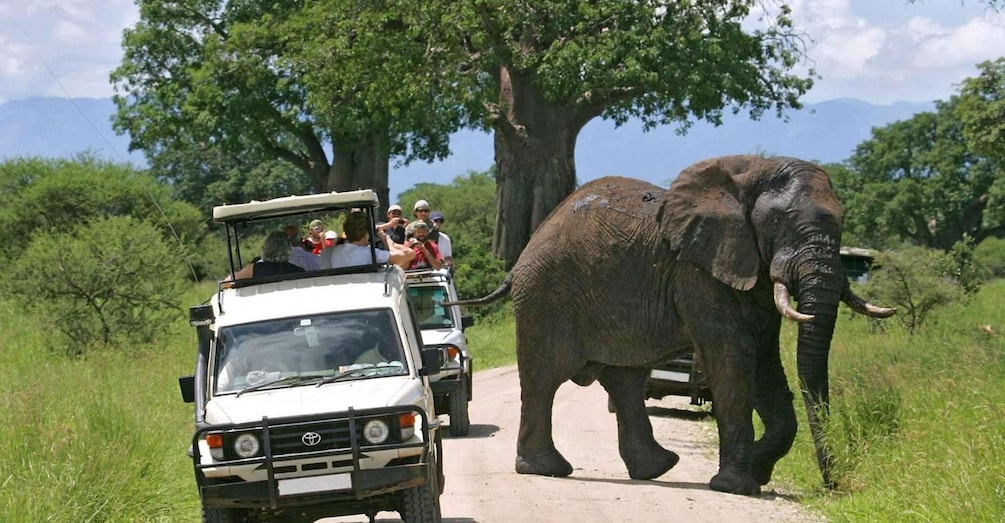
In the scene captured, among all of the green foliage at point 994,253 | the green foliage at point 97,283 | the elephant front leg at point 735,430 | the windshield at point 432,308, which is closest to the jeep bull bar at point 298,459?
the elephant front leg at point 735,430

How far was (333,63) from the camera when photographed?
37000 millimetres

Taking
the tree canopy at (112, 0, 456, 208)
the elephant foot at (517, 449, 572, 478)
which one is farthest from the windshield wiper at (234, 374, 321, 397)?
the tree canopy at (112, 0, 456, 208)

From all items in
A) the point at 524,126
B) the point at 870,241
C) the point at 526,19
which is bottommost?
the point at 870,241

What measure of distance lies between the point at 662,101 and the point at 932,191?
41.5 m

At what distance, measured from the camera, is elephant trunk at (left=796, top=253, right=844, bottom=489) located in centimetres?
1239

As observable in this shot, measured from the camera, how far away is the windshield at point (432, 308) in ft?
54.9

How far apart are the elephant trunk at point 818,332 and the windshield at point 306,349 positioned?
13.1 feet

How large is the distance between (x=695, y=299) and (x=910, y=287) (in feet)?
42.0

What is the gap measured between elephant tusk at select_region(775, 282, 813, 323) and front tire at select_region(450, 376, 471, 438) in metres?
4.22

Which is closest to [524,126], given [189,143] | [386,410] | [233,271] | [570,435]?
[189,143]

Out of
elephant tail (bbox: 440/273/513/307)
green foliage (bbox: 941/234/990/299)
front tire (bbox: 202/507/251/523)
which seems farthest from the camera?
green foliage (bbox: 941/234/990/299)

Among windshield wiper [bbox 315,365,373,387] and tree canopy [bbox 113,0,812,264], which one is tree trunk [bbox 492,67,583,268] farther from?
windshield wiper [bbox 315,365,373,387]

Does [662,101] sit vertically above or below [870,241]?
above

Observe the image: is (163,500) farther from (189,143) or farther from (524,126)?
(189,143)
